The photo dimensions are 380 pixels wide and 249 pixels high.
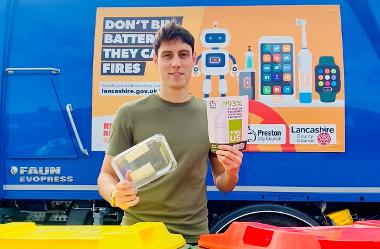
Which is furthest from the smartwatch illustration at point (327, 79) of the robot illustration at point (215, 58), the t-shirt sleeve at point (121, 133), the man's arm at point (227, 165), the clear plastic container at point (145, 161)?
the clear plastic container at point (145, 161)

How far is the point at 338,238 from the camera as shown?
173 cm

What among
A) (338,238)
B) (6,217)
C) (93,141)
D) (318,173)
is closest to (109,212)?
(93,141)

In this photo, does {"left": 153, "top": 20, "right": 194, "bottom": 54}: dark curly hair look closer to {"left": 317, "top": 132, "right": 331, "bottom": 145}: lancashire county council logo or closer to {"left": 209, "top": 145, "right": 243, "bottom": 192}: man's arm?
{"left": 209, "top": 145, "right": 243, "bottom": 192}: man's arm

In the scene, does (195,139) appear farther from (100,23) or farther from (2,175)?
(2,175)

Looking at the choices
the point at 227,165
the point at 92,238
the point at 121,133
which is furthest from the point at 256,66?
the point at 92,238

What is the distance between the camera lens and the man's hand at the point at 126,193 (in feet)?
5.89

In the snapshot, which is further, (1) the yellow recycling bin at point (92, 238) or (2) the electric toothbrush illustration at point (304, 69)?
(2) the electric toothbrush illustration at point (304, 69)

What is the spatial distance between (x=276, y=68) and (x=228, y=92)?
40 centimetres

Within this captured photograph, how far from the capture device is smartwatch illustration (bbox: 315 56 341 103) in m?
3.58

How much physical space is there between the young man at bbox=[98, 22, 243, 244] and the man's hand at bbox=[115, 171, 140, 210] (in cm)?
29

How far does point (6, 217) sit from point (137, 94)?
57.4 inches

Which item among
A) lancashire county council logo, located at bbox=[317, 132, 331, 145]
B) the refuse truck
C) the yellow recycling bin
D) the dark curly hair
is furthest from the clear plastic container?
lancashire county council logo, located at bbox=[317, 132, 331, 145]

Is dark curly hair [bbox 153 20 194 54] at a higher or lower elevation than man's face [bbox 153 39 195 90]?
higher

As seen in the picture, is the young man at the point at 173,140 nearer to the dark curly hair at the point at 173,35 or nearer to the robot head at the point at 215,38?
the dark curly hair at the point at 173,35
